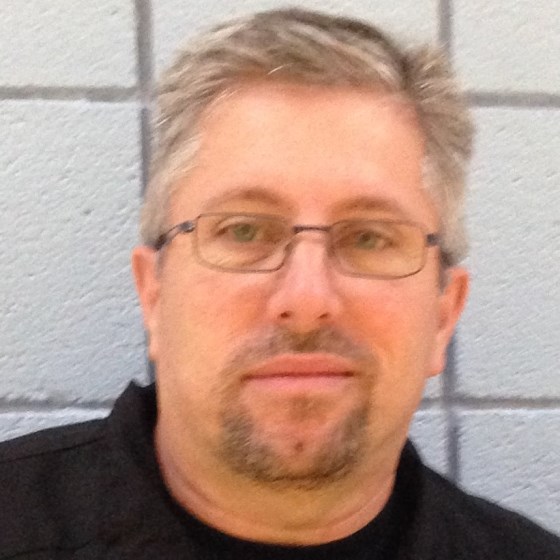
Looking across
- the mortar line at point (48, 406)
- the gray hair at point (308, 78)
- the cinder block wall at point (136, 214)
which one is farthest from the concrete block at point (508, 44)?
the mortar line at point (48, 406)

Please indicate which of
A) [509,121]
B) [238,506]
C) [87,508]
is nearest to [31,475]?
[87,508]

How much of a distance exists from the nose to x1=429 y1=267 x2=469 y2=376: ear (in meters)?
0.21

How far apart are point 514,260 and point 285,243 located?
537 mm

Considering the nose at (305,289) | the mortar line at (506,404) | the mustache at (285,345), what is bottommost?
the mortar line at (506,404)

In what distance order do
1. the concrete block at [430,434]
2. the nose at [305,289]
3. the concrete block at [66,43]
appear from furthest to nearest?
the concrete block at [430,434] → the concrete block at [66,43] → the nose at [305,289]

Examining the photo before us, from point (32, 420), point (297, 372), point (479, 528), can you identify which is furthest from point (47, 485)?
point (479, 528)

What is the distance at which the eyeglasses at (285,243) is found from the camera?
0.88 metres

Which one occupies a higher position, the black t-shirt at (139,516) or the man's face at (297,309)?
the man's face at (297,309)

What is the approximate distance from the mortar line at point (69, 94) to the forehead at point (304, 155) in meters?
0.31

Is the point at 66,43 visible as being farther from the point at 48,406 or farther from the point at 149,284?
the point at 48,406

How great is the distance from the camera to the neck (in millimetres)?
916

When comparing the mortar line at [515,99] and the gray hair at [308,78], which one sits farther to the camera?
the mortar line at [515,99]

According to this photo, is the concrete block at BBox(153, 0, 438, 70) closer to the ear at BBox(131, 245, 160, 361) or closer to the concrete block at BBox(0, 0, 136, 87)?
the concrete block at BBox(0, 0, 136, 87)

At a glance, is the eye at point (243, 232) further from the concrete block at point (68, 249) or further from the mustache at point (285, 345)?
the concrete block at point (68, 249)
